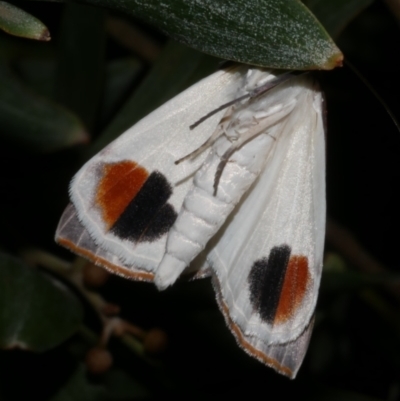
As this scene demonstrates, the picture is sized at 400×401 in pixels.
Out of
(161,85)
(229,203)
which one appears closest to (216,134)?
(229,203)

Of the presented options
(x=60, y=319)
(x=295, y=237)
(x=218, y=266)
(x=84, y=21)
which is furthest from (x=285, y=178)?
(x=84, y=21)

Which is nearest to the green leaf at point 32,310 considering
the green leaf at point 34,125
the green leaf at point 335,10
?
the green leaf at point 34,125

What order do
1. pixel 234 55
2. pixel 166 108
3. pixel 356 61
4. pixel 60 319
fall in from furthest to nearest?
1. pixel 356 61
2. pixel 60 319
3. pixel 166 108
4. pixel 234 55

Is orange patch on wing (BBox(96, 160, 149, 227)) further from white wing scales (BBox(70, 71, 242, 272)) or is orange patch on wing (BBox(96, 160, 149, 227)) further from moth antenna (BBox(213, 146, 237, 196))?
moth antenna (BBox(213, 146, 237, 196))

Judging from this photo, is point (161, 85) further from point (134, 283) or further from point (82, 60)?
point (134, 283)

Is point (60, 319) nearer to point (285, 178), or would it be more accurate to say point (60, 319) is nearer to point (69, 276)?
point (69, 276)

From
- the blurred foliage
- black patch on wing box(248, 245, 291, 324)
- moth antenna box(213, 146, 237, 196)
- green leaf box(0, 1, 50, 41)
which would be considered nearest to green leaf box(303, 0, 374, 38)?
the blurred foliage
